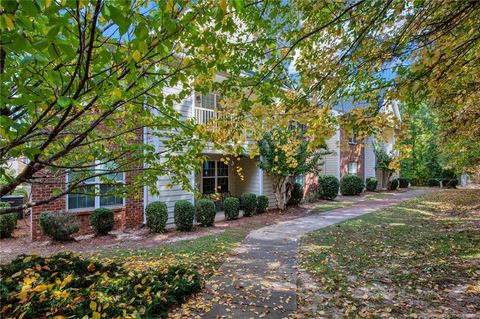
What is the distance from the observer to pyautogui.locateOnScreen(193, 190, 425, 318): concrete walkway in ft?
12.7

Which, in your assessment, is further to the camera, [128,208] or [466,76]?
[128,208]

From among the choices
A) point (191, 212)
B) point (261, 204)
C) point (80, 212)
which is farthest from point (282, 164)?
point (80, 212)

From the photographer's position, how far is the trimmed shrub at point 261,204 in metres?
12.9

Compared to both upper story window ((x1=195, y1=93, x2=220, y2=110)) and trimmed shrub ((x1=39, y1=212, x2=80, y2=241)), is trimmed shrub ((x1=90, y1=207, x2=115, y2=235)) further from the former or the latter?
upper story window ((x1=195, y1=93, x2=220, y2=110))

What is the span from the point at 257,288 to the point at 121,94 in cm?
371

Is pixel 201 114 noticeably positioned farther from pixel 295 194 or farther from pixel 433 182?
pixel 433 182

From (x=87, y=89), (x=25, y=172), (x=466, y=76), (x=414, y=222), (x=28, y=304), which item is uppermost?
(x=466, y=76)

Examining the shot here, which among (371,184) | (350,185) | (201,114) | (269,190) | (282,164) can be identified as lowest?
(371,184)

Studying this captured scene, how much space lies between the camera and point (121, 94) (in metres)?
2.25

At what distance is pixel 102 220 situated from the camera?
873cm

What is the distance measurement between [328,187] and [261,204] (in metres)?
7.12

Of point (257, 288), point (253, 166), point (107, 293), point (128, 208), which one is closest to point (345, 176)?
point (253, 166)

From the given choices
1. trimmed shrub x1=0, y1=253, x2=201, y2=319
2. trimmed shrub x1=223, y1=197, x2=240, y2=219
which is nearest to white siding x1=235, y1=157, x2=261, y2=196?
trimmed shrub x1=223, y1=197, x2=240, y2=219

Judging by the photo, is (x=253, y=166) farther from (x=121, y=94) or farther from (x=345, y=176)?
(x=121, y=94)
